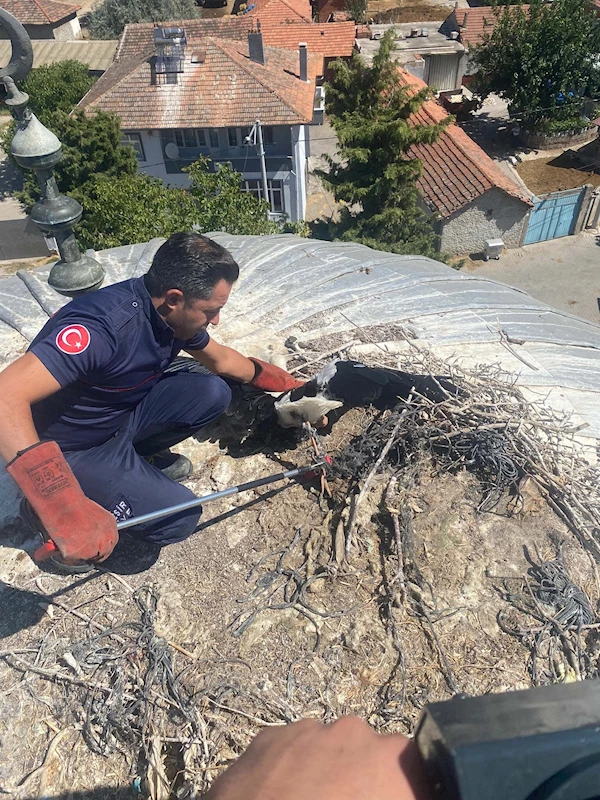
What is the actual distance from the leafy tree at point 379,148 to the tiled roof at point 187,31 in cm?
1318

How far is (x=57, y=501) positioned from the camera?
331cm

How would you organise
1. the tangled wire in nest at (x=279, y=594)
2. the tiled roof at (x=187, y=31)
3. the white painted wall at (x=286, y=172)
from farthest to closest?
the tiled roof at (x=187, y=31) → the white painted wall at (x=286, y=172) → the tangled wire in nest at (x=279, y=594)

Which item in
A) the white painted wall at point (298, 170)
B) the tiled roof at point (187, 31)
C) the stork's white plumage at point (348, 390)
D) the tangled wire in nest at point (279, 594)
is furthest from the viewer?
the tiled roof at point (187, 31)

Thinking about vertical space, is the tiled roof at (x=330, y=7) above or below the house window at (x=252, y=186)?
above

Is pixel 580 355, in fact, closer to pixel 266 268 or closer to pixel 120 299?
pixel 266 268

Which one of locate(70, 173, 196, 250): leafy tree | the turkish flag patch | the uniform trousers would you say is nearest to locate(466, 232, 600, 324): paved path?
locate(70, 173, 196, 250): leafy tree

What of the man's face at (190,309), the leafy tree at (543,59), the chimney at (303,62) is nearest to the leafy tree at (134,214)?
the chimney at (303,62)

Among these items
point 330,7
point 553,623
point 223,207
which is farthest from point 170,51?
point 330,7

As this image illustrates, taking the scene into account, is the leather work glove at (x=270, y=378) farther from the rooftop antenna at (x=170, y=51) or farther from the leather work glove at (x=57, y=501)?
the rooftop antenna at (x=170, y=51)

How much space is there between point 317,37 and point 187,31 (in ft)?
25.4

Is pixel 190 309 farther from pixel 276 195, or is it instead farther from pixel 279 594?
pixel 276 195

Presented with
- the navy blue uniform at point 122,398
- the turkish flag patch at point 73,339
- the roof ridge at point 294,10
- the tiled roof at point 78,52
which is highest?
the turkish flag patch at point 73,339

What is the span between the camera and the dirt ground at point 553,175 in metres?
25.1

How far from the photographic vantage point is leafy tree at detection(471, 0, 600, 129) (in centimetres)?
2566
